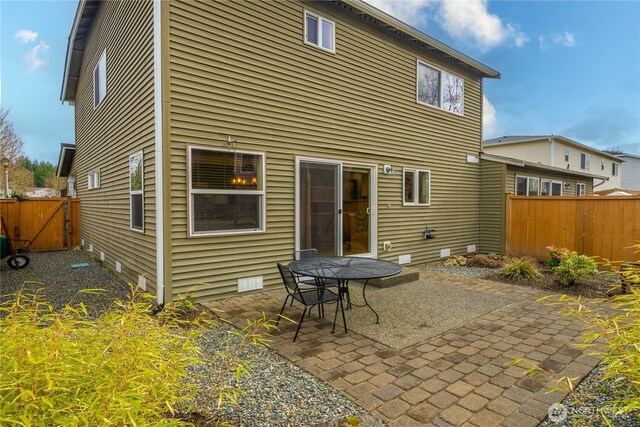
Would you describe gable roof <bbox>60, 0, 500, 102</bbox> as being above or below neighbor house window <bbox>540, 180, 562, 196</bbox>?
above

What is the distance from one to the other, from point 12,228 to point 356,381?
1165cm

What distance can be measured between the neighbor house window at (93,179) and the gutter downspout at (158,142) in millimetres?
5026

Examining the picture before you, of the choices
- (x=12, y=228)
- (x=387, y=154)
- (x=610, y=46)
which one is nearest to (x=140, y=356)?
(x=387, y=154)

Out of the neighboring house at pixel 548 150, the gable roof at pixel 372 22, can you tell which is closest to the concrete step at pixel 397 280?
the gable roof at pixel 372 22

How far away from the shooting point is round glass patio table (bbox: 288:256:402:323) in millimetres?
3684

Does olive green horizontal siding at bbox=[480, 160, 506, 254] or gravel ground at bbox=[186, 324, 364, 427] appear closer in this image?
gravel ground at bbox=[186, 324, 364, 427]

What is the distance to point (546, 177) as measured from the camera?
11688mm

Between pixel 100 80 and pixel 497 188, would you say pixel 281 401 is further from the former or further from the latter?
pixel 497 188

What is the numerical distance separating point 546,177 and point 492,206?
382 cm

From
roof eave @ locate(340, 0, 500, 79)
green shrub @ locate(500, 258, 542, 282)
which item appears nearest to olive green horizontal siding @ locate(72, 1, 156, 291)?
roof eave @ locate(340, 0, 500, 79)

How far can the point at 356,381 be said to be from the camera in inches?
109

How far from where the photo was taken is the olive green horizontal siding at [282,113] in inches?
187

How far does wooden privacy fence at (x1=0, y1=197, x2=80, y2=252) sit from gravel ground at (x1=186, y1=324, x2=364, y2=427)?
32.7 ft

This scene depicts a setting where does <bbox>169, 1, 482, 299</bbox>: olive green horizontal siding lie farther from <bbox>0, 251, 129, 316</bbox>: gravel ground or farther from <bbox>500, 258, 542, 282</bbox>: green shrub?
<bbox>500, 258, 542, 282</bbox>: green shrub
